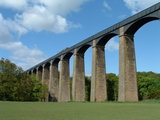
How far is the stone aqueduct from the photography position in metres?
27.5

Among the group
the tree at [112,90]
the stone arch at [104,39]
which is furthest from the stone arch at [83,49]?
the tree at [112,90]

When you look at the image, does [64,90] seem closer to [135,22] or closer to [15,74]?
[15,74]

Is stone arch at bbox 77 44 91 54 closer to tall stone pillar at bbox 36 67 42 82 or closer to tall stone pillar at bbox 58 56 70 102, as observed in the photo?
tall stone pillar at bbox 58 56 70 102

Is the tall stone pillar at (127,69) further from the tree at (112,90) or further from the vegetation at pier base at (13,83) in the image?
the tree at (112,90)

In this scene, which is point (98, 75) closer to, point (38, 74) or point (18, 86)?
point (18, 86)

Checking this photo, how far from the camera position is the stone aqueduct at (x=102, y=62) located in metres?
27.5

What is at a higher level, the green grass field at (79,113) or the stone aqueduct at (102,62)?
the stone aqueduct at (102,62)

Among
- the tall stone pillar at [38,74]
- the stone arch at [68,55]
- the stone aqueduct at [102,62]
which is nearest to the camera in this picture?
the stone aqueduct at [102,62]

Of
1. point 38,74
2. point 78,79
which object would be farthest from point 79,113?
point 38,74

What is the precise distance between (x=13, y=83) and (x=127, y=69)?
2185 cm

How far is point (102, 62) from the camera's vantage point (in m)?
35.1

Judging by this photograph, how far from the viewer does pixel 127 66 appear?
28.2 meters

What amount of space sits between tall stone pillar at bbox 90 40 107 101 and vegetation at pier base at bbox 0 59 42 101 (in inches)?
571

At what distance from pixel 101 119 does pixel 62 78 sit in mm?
38227
